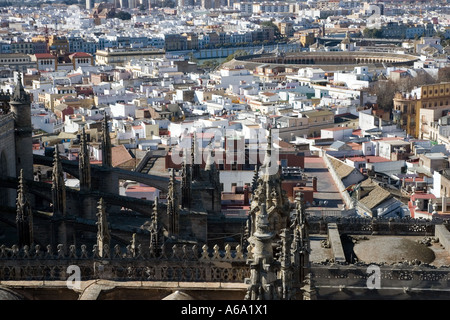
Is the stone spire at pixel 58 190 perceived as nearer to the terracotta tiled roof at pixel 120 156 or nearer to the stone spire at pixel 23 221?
the stone spire at pixel 23 221

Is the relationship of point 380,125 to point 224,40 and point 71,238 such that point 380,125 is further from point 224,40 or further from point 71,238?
point 224,40

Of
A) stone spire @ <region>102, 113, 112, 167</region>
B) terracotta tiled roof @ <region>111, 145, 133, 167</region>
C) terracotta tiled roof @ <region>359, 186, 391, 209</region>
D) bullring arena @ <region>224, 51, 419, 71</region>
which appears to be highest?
stone spire @ <region>102, 113, 112, 167</region>

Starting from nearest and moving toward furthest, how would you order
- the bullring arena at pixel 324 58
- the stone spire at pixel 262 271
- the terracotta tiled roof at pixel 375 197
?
the stone spire at pixel 262 271 < the terracotta tiled roof at pixel 375 197 < the bullring arena at pixel 324 58

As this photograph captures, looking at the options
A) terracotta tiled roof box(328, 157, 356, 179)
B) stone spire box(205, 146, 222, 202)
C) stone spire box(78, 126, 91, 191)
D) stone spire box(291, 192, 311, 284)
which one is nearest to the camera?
stone spire box(291, 192, 311, 284)

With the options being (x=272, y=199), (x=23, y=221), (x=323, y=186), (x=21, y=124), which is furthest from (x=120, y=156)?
(x=272, y=199)

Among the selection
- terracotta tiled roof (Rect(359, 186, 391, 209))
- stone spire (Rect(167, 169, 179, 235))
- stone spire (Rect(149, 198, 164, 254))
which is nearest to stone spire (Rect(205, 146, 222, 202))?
stone spire (Rect(167, 169, 179, 235))

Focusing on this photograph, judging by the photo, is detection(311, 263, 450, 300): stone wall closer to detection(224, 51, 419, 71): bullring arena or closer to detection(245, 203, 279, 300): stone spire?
detection(245, 203, 279, 300): stone spire

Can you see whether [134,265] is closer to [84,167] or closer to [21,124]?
[84,167]

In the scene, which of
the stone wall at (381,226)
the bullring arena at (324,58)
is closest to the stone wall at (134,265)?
the stone wall at (381,226)
